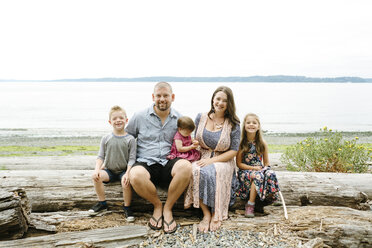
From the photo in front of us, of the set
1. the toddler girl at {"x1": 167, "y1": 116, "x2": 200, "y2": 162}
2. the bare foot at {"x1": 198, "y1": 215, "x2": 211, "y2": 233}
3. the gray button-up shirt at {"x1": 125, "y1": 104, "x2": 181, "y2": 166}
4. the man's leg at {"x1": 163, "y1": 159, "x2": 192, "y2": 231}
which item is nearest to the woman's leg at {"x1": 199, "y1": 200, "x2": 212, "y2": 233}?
the bare foot at {"x1": 198, "y1": 215, "x2": 211, "y2": 233}

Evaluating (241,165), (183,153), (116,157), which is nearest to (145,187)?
(116,157)

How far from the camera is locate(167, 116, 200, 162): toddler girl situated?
4430 mm

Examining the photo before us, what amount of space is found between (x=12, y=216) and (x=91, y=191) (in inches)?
52.3

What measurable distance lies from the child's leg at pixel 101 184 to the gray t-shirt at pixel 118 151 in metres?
0.14

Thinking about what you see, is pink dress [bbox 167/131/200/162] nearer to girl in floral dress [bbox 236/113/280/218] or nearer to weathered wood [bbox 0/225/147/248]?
girl in floral dress [bbox 236/113/280/218]

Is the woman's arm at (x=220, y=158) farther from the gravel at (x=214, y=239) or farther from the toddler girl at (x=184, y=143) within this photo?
the gravel at (x=214, y=239)

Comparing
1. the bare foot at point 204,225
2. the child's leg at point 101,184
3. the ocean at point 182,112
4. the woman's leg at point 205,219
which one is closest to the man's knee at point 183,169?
the woman's leg at point 205,219

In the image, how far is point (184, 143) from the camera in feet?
14.9

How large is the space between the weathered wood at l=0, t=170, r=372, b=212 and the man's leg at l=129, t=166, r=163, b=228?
268 millimetres

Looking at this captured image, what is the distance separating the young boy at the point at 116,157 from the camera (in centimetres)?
438

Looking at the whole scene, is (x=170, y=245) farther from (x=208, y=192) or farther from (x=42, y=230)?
(x=42, y=230)

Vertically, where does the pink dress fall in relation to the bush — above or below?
above

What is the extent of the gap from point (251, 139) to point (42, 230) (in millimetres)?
3375

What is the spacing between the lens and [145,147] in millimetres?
4645
